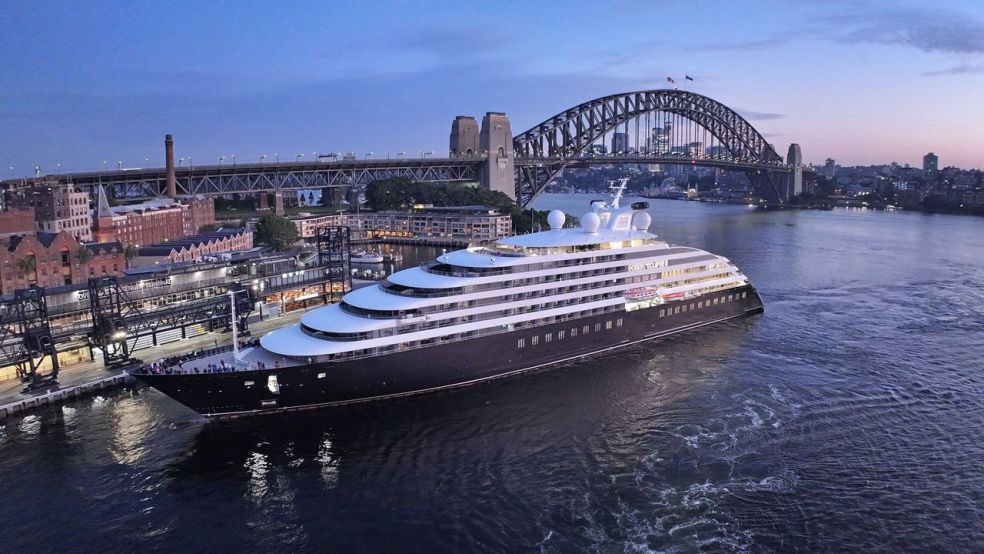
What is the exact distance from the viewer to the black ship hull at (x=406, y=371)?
2617cm

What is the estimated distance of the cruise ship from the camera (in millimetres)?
26766

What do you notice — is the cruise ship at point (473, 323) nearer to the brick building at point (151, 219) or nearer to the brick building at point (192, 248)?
the brick building at point (192, 248)

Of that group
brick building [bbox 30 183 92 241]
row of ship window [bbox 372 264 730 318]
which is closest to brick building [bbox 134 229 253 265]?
brick building [bbox 30 183 92 241]

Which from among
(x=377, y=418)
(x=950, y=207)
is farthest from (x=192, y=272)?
(x=950, y=207)

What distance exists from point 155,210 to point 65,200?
1417cm

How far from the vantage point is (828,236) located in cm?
10162

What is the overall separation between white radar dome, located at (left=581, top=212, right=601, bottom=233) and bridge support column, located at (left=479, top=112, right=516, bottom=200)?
83442 millimetres

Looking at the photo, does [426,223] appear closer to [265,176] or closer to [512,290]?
[265,176]

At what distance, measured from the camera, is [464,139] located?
12862 cm

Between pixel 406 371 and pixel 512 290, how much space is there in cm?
670

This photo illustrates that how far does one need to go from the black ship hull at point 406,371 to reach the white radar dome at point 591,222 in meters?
5.09

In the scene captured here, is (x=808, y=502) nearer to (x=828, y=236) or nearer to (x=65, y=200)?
(x=65, y=200)

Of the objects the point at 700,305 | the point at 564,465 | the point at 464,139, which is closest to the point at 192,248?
the point at 700,305

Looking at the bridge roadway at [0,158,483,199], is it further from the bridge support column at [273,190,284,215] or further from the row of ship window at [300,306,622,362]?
the row of ship window at [300,306,622,362]
